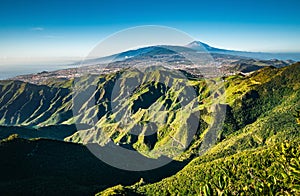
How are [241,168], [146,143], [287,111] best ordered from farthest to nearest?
[146,143] → [287,111] → [241,168]

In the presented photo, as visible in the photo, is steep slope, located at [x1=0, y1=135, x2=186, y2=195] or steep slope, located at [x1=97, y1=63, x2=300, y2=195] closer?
steep slope, located at [x1=97, y1=63, x2=300, y2=195]

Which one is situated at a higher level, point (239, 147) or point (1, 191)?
point (1, 191)

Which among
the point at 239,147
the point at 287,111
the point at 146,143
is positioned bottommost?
the point at 146,143

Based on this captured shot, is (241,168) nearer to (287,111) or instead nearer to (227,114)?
(287,111)

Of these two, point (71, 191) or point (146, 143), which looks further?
point (146, 143)

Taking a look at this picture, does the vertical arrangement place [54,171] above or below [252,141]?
above

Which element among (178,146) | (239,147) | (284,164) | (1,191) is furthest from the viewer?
(178,146)

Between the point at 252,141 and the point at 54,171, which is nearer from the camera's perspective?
the point at 54,171

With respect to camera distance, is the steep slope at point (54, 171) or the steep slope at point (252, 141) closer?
the steep slope at point (252, 141)

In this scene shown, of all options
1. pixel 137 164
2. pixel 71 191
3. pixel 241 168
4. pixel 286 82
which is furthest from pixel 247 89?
pixel 71 191

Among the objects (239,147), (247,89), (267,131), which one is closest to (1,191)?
(239,147)
